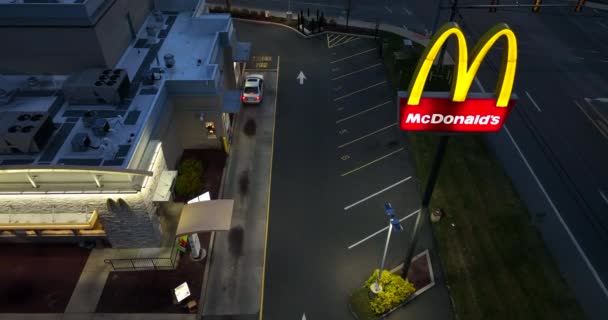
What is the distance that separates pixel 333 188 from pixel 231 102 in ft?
36.1

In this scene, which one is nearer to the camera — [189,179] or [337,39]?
[189,179]

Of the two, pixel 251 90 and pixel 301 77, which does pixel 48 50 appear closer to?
pixel 251 90

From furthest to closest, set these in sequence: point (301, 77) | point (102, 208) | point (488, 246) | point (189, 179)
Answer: point (301, 77) → point (189, 179) → point (488, 246) → point (102, 208)

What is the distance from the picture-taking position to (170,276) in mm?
23562

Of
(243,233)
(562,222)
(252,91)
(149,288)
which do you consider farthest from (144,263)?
(562,222)

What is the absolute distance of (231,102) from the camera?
31.2 meters

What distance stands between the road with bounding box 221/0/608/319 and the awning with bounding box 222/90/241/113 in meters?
19.3

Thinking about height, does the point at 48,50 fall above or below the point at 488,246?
above

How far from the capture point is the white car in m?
36.2

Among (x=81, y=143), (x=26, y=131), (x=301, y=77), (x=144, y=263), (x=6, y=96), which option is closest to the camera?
(x=26, y=131)

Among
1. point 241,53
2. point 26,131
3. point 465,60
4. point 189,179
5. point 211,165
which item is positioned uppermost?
point 465,60

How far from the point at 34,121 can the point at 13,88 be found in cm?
681

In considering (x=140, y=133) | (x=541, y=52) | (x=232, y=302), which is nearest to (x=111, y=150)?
(x=140, y=133)

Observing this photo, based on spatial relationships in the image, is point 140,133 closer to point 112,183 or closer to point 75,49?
point 112,183
